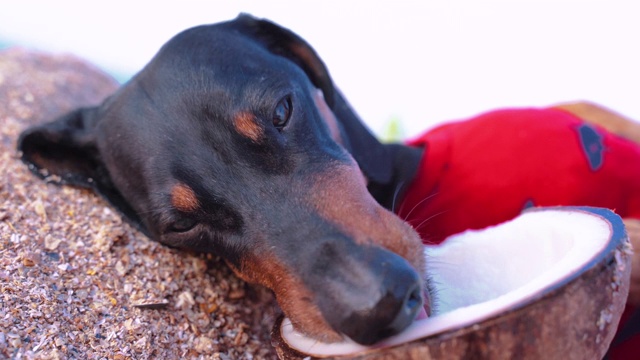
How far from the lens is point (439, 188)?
3.21m

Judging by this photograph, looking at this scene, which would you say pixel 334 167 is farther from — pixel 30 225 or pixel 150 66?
pixel 30 225

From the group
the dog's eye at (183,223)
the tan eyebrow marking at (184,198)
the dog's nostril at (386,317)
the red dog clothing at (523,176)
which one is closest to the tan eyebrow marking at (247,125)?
the tan eyebrow marking at (184,198)

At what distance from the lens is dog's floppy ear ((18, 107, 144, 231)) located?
3.00 metres

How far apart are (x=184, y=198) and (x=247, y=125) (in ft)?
1.28

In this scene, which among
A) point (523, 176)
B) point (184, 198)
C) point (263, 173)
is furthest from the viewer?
point (523, 176)

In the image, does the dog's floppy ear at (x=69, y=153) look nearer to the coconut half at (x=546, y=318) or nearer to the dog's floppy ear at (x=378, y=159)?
the dog's floppy ear at (x=378, y=159)

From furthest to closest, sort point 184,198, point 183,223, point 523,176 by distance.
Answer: point 523,176 → point 183,223 → point 184,198

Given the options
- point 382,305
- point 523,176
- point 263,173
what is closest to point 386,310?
point 382,305

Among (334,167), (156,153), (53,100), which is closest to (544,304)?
(334,167)

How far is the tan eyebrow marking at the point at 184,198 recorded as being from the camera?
7.37 ft

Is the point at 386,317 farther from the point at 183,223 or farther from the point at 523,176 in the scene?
the point at 523,176

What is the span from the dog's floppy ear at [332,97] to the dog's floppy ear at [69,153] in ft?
3.26

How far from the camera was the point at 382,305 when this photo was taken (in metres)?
1.54

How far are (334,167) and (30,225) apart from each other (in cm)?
143
